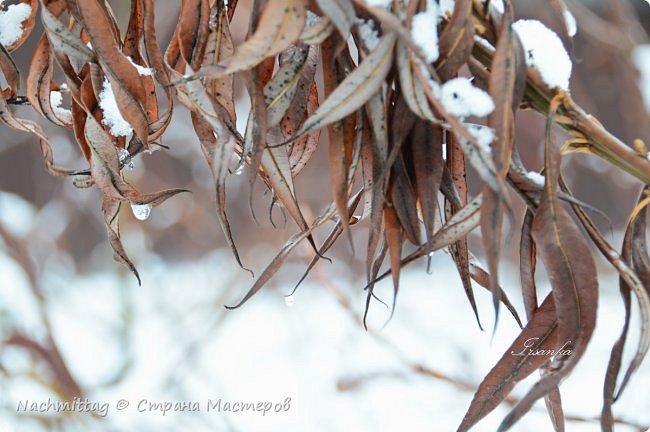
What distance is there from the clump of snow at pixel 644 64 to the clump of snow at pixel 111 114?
178cm

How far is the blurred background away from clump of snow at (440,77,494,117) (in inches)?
46.1

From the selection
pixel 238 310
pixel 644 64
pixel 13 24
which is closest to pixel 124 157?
pixel 13 24

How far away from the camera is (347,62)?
0.37 meters

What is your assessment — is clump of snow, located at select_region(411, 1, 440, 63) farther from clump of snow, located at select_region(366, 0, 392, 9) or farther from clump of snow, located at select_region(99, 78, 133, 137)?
clump of snow, located at select_region(99, 78, 133, 137)

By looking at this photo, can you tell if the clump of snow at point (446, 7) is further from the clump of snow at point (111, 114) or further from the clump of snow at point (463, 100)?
the clump of snow at point (111, 114)

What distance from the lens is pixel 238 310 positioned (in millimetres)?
2016

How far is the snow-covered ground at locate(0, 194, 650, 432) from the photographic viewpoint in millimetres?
1580

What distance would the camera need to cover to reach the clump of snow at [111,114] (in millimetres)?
418

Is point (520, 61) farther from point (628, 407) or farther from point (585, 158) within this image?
point (585, 158)

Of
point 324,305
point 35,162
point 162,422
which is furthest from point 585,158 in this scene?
point 35,162

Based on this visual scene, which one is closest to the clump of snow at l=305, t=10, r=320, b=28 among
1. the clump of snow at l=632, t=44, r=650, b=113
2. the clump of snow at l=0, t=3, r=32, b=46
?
the clump of snow at l=0, t=3, r=32, b=46

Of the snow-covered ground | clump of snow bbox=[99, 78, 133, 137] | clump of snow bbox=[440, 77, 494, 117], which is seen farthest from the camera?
the snow-covered ground

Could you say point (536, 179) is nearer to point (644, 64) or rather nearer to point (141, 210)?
point (141, 210)
